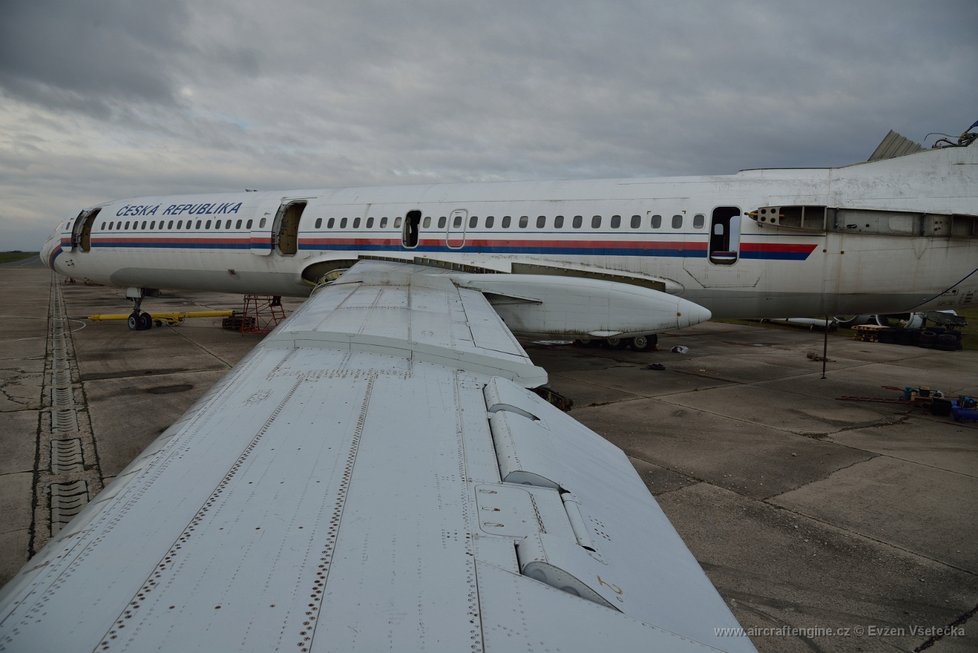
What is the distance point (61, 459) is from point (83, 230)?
13778mm

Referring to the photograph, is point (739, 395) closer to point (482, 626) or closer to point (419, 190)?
point (419, 190)

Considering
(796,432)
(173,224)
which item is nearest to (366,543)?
(796,432)

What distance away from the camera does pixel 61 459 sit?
21.1ft

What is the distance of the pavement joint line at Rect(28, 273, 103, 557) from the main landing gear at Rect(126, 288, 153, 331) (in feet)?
20.2

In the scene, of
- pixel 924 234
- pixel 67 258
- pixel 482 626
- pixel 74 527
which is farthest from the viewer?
pixel 67 258

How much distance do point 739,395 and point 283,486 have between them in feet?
31.9

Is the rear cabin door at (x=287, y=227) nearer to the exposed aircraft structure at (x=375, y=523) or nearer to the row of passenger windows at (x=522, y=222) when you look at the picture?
the row of passenger windows at (x=522, y=222)

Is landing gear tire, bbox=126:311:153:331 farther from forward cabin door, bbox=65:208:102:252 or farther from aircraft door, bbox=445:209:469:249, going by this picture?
aircraft door, bbox=445:209:469:249

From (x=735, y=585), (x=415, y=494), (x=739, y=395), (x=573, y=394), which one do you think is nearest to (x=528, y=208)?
(x=573, y=394)

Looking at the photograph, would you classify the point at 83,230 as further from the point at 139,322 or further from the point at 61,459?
the point at 61,459

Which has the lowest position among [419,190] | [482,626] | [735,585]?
[735,585]

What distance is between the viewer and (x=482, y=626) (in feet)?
4.64

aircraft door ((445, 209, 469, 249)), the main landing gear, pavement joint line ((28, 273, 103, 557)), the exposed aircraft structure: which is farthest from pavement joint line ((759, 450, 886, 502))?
the main landing gear

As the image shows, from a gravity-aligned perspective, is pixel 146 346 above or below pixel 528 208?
below
